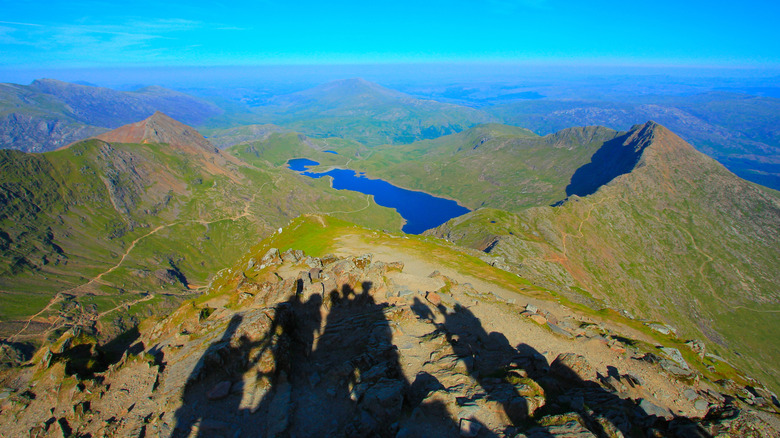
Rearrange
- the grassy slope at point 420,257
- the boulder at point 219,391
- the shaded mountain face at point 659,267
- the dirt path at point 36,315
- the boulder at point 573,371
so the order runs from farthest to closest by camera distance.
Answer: the shaded mountain face at point 659,267 → the dirt path at point 36,315 → the grassy slope at point 420,257 → the boulder at point 573,371 → the boulder at point 219,391

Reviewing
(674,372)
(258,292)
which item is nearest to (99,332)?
(258,292)

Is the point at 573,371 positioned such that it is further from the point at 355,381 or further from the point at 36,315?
the point at 36,315

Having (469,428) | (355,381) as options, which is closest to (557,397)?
(469,428)

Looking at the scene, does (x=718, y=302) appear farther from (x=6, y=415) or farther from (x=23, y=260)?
(x=23, y=260)

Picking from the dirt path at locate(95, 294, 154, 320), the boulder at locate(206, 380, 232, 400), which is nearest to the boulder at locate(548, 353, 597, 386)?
the boulder at locate(206, 380, 232, 400)

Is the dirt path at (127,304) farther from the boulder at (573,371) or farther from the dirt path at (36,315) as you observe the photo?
the boulder at (573,371)

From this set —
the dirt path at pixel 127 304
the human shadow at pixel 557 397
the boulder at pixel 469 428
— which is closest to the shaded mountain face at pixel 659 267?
the human shadow at pixel 557 397

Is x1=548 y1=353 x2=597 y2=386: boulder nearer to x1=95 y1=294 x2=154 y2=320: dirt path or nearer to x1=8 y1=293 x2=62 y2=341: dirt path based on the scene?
x1=8 y1=293 x2=62 y2=341: dirt path

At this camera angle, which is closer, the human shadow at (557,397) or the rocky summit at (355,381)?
the human shadow at (557,397)
